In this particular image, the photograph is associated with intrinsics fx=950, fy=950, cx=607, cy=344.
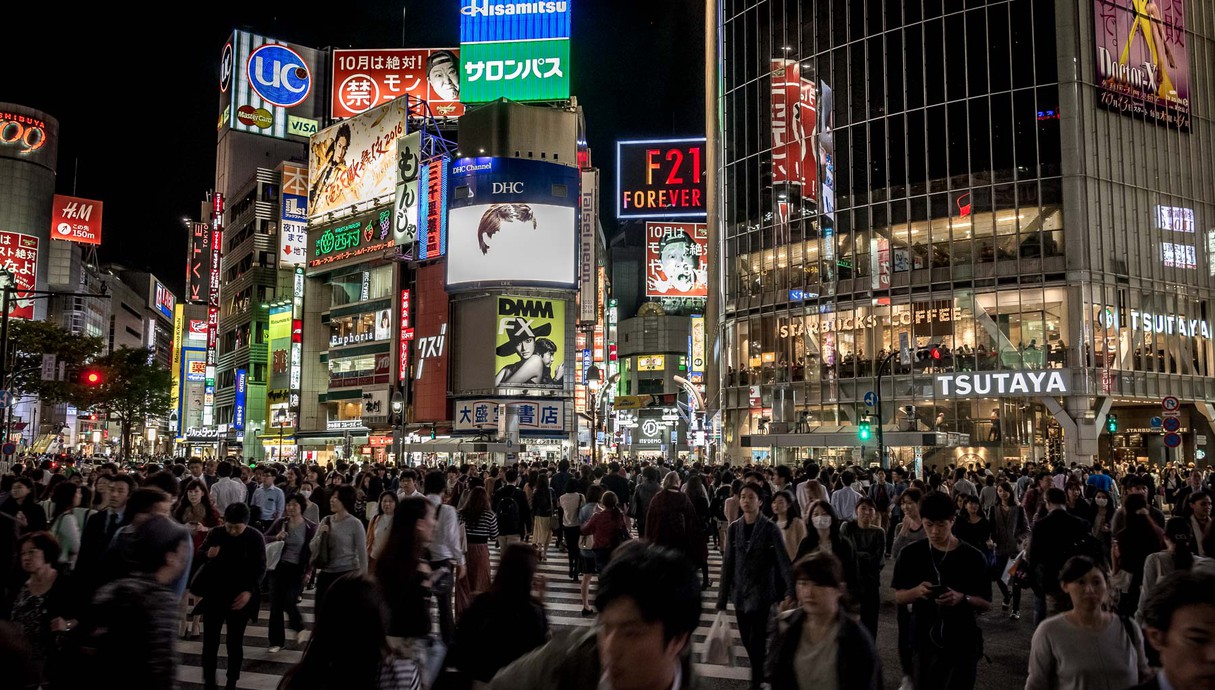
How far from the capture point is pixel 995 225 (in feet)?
142

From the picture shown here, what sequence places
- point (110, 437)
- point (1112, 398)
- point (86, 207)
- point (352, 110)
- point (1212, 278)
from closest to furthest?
point (1112, 398), point (1212, 278), point (352, 110), point (86, 207), point (110, 437)

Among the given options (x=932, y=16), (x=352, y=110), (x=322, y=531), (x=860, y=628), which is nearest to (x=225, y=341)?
(x=352, y=110)

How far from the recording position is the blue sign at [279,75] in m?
100

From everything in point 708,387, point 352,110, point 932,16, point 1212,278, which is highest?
point 352,110

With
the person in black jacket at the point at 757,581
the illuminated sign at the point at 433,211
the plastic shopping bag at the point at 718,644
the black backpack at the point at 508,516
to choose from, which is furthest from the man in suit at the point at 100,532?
the illuminated sign at the point at 433,211

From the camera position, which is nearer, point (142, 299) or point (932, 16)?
point (932, 16)

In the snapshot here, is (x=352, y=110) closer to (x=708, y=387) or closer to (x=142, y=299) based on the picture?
(x=708, y=387)

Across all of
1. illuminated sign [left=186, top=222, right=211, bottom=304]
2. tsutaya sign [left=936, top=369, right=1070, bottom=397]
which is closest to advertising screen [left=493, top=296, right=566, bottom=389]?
tsutaya sign [left=936, top=369, right=1070, bottom=397]

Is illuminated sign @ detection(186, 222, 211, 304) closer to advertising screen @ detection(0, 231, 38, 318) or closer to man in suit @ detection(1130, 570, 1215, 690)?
advertising screen @ detection(0, 231, 38, 318)

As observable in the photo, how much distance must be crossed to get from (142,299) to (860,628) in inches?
8342

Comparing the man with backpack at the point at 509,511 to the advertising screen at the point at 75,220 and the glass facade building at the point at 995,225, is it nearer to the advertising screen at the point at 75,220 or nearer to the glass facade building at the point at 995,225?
the glass facade building at the point at 995,225

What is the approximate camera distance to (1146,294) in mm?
42906

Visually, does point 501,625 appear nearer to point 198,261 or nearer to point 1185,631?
point 1185,631

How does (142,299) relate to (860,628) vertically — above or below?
above
